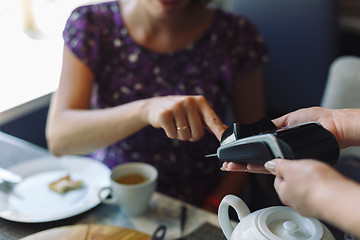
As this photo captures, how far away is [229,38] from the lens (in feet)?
3.18

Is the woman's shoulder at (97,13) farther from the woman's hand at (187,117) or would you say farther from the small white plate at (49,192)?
the woman's hand at (187,117)

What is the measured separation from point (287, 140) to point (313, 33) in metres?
0.96

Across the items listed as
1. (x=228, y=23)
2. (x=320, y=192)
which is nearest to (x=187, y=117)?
(x=320, y=192)

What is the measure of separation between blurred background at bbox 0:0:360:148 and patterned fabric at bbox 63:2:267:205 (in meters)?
0.25

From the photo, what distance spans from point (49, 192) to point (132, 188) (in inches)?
6.5

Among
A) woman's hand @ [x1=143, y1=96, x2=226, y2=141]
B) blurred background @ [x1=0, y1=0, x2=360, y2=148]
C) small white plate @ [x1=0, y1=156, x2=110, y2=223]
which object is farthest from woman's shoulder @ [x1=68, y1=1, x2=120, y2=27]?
woman's hand @ [x1=143, y1=96, x2=226, y2=141]

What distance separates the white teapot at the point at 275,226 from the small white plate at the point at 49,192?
0.32 m

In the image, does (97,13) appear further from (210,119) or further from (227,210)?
(227,210)

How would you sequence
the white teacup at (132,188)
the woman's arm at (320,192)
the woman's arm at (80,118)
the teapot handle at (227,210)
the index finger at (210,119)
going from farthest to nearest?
the woman's arm at (80,118), the white teacup at (132,188), the index finger at (210,119), the teapot handle at (227,210), the woman's arm at (320,192)

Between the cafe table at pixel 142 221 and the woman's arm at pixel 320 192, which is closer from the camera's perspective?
the woman's arm at pixel 320 192

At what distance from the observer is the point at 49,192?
69 centimetres

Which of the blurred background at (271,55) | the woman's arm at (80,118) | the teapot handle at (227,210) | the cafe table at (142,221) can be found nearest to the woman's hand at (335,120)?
the teapot handle at (227,210)

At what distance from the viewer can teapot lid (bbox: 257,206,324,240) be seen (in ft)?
1.26

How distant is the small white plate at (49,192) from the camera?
2.05 feet
